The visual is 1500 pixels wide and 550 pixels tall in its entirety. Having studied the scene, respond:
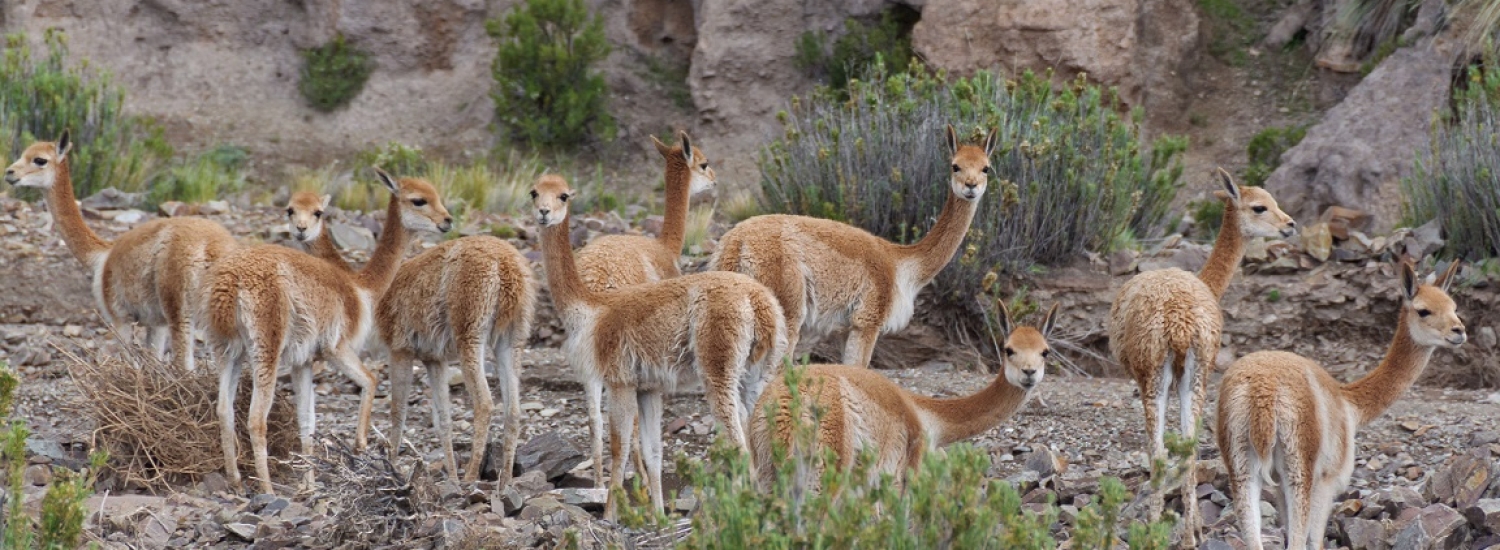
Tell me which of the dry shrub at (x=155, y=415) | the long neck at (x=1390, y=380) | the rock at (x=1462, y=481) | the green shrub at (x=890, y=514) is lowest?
the dry shrub at (x=155, y=415)

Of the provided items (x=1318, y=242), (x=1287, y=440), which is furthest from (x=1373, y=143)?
Answer: (x=1287, y=440)

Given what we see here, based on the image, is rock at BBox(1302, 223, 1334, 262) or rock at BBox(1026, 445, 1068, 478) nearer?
rock at BBox(1026, 445, 1068, 478)

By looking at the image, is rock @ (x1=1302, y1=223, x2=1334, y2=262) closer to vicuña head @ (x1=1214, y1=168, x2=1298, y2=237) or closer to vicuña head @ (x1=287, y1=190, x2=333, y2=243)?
vicuña head @ (x1=1214, y1=168, x2=1298, y2=237)

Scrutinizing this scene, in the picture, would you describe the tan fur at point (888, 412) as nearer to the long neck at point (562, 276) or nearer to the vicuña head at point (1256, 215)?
the long neck at point (562, 276)

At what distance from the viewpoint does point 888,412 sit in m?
6.71

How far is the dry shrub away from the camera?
27.3ft

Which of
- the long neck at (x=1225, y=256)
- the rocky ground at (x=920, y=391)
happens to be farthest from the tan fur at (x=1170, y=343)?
the long neck at (x=1225, y=256)

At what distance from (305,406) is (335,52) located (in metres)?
10.8

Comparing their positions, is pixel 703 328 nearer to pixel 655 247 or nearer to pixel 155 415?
pixel 655 247

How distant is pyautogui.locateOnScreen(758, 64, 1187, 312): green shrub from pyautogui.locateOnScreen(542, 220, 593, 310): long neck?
365cm

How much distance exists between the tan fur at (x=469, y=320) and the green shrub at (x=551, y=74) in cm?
892

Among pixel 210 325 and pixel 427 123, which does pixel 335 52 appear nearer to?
pixel 427 123

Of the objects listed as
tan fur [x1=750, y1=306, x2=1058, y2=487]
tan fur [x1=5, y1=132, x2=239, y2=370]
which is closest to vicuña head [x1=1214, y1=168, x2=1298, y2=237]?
tan fur [x1=750, y1=306, x2=1058, y2=487]

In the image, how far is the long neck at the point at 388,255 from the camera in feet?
29.0
